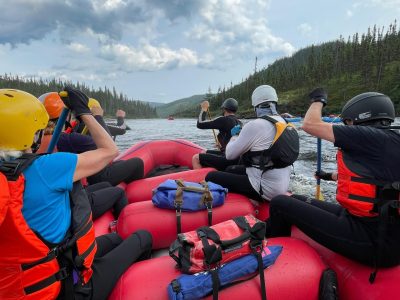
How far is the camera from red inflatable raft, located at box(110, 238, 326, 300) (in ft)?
7.18

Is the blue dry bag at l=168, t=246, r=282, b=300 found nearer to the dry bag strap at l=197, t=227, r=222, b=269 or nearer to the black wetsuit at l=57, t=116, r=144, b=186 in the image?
the dry bag strap at l=197, t=227, r=222, b=269

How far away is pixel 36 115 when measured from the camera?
6.12 feet

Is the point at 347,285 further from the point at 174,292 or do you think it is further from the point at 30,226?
the point at 30,226

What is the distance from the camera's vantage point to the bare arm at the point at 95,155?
1.88 metres

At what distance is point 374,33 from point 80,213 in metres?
Result: 102

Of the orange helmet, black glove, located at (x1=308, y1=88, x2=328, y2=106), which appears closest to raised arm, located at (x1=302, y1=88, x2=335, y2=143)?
black glove, located at (x1=308, y1=88, x2=328, y2=106)

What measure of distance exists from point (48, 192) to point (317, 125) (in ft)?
7.03

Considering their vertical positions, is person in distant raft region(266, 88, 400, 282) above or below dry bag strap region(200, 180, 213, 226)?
above

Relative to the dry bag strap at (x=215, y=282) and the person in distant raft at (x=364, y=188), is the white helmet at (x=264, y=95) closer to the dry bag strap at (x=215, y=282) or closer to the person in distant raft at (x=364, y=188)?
the person in distant raft at (x=364, y=188)

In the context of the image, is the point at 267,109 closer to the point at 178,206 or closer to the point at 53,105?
the point at 178,206

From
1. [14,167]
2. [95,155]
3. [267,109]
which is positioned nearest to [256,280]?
[95,155]

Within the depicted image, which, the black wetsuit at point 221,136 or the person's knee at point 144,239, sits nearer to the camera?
the person's knee at point 144,239

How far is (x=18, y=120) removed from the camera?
174 centimetres

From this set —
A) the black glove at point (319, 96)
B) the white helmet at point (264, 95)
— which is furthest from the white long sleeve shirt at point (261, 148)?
the black glove at point (319, 96)
